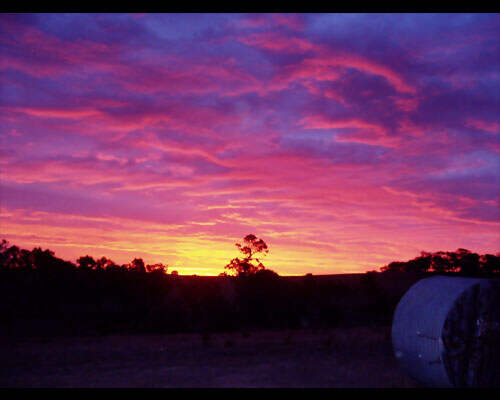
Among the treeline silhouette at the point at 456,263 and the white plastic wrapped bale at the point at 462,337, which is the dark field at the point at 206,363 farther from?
the treeline silhouette at the point at 456,263

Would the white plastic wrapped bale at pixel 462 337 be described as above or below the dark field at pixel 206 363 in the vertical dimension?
above

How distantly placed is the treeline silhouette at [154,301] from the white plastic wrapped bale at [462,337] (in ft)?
73.4

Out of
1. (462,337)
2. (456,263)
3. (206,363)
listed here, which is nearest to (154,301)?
(206,363)

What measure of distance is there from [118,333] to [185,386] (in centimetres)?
1871

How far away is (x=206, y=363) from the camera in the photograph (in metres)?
16.8

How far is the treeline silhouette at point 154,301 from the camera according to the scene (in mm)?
32781

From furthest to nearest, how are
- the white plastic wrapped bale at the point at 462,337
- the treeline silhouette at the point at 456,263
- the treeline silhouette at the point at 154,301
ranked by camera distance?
1. the treeline silhouette at the point at 456,263
2. the treeline silhouette at the point at 154,301
3. the white plastic wrapped bale at the point at 462,337

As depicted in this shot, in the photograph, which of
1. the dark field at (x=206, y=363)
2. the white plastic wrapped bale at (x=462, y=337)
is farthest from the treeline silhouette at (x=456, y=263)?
the white plastic wrapped bale at (x=462, y=337)

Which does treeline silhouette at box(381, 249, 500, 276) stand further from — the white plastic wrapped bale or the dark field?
the white plastic wrapped bale

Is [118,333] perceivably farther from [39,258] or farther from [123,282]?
[39,258]

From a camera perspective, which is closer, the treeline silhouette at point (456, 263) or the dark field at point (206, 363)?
the dark field at point (206, 363)

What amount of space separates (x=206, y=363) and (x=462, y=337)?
7.99 meters

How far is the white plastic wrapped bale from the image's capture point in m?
11.6

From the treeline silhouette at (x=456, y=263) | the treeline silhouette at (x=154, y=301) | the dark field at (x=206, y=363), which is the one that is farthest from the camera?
the treeline silhouette at (x=456, y=263)
